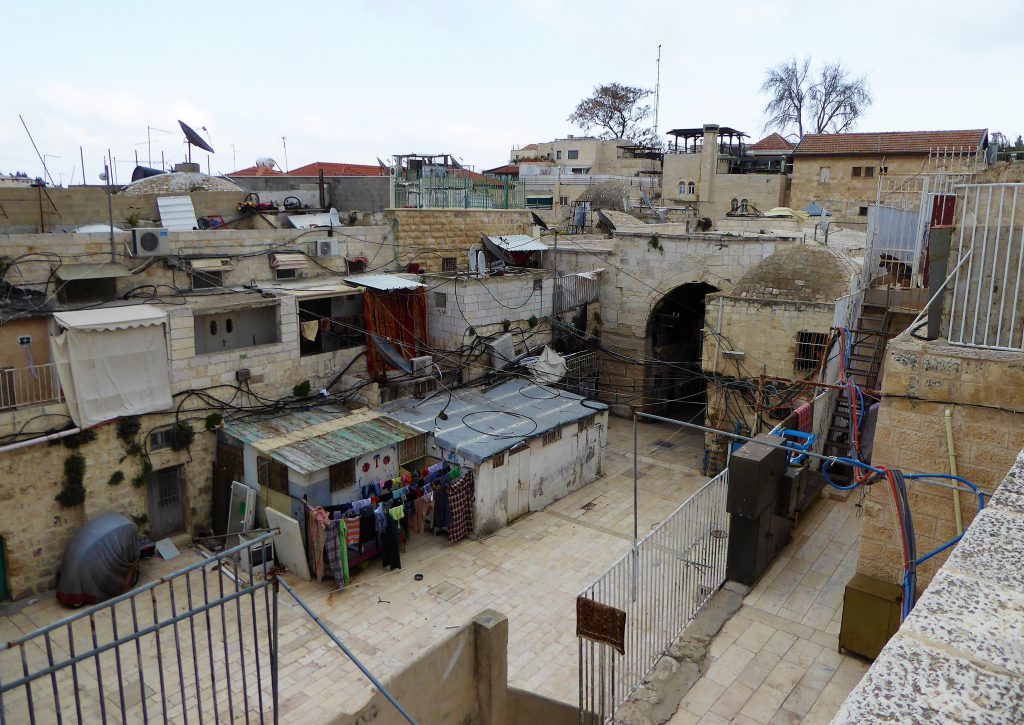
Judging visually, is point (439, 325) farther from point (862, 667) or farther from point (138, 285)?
point (862, 667)

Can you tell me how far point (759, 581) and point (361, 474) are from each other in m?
8.22

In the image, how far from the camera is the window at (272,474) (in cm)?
1354

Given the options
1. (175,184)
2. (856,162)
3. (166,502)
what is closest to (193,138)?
(175,184)

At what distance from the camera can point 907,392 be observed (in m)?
6.76

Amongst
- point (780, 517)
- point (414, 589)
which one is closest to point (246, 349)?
point (414, 589)

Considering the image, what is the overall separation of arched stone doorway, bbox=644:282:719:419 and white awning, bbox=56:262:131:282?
14567mm

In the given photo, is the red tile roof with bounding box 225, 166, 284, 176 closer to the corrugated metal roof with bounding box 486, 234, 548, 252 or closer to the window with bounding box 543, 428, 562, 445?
the corrugated metal roof with bounding box 486, 234, 548, 252

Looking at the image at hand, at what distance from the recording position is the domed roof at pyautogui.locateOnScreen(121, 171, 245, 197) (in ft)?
70.6

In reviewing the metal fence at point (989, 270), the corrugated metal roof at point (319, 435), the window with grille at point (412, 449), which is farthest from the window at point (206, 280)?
the metal fence at point (989, 270)

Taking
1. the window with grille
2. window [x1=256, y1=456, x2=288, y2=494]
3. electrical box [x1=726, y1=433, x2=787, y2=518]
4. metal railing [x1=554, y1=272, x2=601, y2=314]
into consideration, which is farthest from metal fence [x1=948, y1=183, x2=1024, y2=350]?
metal railing [x1=554, y1=272, x2=601, y2=314]

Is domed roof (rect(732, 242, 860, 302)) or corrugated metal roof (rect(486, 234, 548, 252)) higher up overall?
corrugated metal roof (rect(486, 234, 548, 252))

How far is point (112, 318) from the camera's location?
43.1 ft

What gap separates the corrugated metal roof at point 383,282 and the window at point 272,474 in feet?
17.2

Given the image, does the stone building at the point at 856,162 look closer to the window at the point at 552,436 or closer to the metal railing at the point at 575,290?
the metal railing at the point at 575,290
